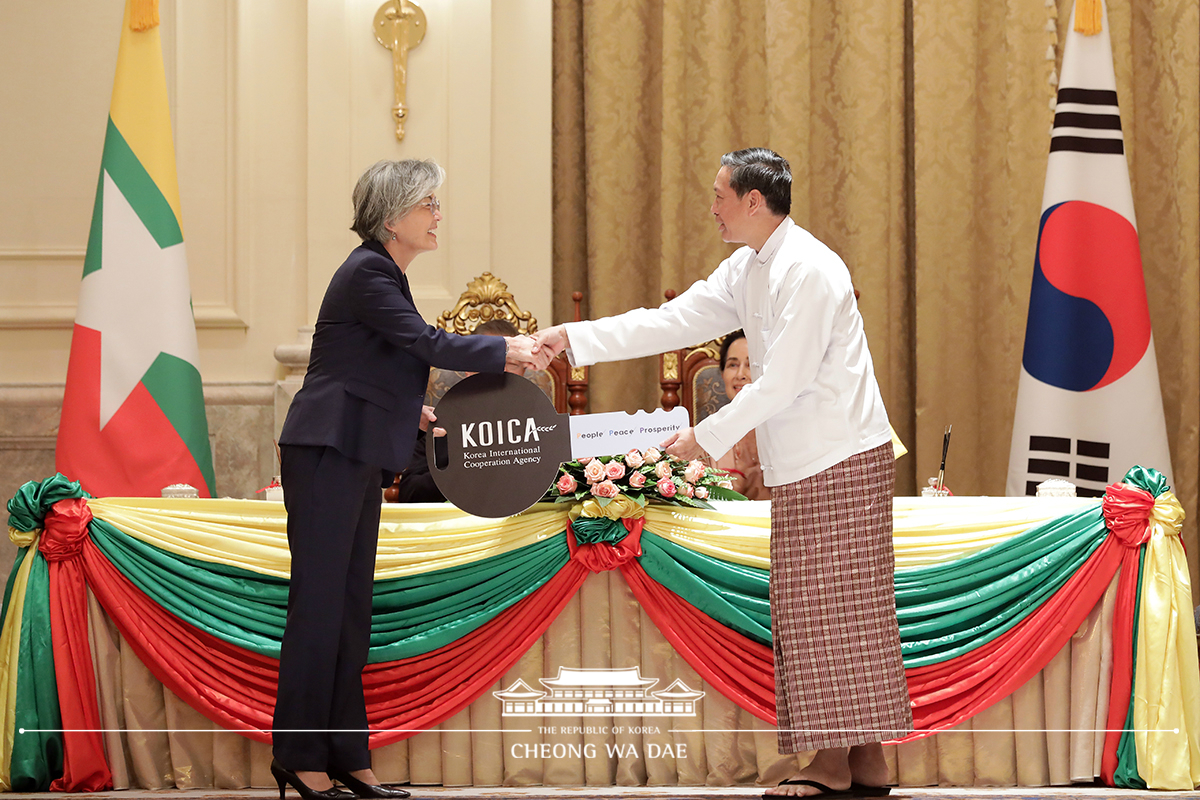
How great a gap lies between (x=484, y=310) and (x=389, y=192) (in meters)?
1.55

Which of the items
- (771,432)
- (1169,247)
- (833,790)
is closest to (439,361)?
(771,432)

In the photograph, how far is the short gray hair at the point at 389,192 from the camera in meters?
2.60

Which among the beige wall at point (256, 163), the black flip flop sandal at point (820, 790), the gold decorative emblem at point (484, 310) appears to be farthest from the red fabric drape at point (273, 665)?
the beige wall at point (256, 163)

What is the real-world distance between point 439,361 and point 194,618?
3.05 ft

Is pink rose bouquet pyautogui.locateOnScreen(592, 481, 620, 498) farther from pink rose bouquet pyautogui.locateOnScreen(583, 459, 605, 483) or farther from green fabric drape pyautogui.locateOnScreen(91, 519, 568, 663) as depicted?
green fabric drape pyautogui.locateOnScreen(91, 519, 568, 663)

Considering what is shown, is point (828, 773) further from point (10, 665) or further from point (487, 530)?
point (10, 665)

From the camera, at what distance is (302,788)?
245 centimetres

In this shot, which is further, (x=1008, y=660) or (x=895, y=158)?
(x=895, y=158)

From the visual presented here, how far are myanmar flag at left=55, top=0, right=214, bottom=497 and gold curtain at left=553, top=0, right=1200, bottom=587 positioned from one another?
1.71 meters

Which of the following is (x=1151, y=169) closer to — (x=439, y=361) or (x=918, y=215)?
(x=918, y=215)

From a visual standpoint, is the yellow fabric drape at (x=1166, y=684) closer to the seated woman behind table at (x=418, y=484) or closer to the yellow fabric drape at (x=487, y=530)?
the yellow fabric drape at (x=487, y=530)

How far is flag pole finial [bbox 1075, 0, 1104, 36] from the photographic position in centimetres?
435

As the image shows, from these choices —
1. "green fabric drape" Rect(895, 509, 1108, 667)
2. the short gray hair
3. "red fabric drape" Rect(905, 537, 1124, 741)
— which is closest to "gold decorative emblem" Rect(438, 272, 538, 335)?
the short gray hair

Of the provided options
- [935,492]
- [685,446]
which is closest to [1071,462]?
[935,492]
